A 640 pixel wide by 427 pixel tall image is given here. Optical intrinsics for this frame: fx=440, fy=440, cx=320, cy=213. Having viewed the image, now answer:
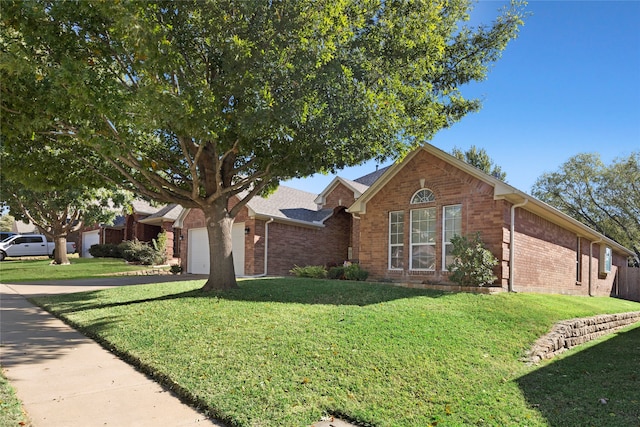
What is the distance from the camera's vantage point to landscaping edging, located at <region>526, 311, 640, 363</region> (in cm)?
805

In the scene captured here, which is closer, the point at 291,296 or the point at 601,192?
the point at 291,296

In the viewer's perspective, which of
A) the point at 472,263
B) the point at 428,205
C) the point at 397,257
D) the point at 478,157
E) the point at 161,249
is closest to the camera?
the point at 472,263

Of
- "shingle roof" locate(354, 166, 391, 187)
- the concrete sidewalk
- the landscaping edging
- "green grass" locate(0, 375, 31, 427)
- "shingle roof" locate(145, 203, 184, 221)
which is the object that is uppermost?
→ "shingle roof" locate(354, 166, 391, 187)

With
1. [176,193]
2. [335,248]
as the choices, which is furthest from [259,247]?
[176,193]

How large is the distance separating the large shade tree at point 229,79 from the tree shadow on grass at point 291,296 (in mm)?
914

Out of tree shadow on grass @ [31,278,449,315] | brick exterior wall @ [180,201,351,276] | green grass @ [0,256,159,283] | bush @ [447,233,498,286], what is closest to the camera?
tree shadow on grass @ [31,278,449,315]

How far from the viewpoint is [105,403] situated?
4.82 meters

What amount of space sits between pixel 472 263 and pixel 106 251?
27787 millimetres

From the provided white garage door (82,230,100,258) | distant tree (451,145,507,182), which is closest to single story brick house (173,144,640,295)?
distant tree (451,145,507,182)

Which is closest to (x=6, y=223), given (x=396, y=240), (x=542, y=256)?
(x=396, y=240)

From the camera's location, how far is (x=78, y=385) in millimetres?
5395

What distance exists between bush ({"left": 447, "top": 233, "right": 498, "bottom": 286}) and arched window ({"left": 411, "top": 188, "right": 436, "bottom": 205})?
201cm

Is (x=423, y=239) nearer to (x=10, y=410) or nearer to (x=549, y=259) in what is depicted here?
(x=549, y=259)

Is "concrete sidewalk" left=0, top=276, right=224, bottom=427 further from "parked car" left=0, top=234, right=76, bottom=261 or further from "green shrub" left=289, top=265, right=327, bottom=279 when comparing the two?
"parked car" left=0, top=234, right=76, bottom=261
